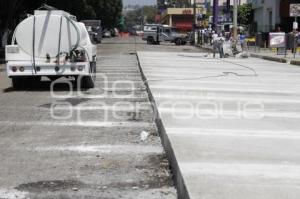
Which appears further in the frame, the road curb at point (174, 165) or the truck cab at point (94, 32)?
the truck cab at point (94, 32)

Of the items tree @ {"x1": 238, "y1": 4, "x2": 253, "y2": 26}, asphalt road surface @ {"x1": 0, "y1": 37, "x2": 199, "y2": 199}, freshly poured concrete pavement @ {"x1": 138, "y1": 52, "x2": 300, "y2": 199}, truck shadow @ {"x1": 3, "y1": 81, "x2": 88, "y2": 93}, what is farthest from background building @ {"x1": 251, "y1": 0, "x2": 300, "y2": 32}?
asphalt road surface @ {"x1": 0, "y1": 37, "x2": 199, "y2": 199}

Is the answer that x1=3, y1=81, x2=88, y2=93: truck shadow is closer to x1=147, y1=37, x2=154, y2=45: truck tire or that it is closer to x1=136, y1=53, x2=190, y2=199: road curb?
x1=136, y1=53, x2=190, y2=199: road curb

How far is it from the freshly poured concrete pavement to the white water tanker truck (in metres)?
2.30

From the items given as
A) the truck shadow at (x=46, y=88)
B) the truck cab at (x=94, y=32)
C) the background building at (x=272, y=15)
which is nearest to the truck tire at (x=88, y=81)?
the truck shadow at (x=46, y=88)

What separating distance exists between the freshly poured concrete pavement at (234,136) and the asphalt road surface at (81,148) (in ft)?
1.38

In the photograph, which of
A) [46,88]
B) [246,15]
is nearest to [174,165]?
[46,88]

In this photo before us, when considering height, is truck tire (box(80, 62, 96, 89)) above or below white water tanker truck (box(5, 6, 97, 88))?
below

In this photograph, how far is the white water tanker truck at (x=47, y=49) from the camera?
55.7 ft

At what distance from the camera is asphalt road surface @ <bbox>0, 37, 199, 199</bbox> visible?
6.90 m

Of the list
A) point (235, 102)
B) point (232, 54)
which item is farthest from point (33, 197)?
point (232, 54)

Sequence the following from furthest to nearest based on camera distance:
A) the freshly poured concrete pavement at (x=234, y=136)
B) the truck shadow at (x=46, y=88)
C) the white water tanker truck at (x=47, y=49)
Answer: the truck shadow at (x=46, y=88), the white water tanker truck at (x=47, y=49), the freshly poured concrete pavement at (x=234, y=136)

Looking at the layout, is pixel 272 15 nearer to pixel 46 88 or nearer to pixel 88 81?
pixel 88 81

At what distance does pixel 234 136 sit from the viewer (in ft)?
29.2

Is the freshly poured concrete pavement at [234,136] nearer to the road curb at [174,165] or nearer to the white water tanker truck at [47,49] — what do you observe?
the road curb at [174,165]
